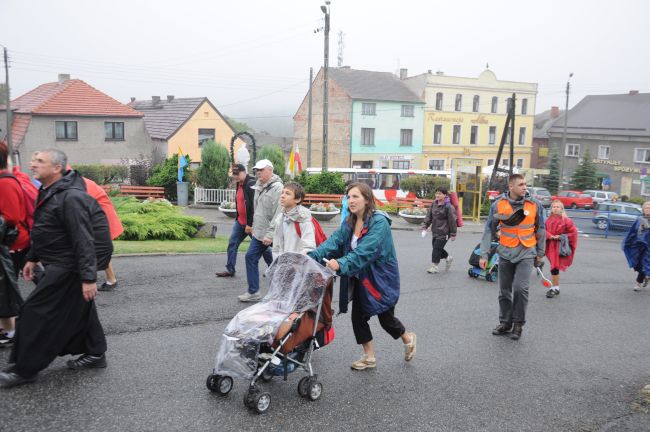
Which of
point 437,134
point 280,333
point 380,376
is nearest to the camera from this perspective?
point 280,333

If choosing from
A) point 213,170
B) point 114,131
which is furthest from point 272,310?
point 114,131

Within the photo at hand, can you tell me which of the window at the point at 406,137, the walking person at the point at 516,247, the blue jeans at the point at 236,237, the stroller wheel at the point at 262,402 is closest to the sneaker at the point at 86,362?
the stroller wheel at the point at 262,402

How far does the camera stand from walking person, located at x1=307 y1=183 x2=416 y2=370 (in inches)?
195

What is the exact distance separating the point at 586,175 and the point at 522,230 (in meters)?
52.6

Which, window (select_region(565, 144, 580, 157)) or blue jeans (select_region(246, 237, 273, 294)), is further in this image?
window (select_region(565, 144, 580, 157))

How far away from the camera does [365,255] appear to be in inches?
191

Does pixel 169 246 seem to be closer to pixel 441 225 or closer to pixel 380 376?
pixel 441 225

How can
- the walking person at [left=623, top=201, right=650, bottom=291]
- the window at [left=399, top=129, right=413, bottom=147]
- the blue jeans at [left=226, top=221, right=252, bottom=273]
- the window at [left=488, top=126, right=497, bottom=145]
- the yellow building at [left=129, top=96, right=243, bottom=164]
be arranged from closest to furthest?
the blue jeans at [left=226, top=221, right=252, bottom=273], the walking person at [left=623, top=201, right=650, bottom=291], the yellow building at [left=129, top=96, right=243, bottom=164], the window at [left=399, top=129, right=413, bottom=147], the window at [left=488, top=126, right=497, bottom=145]

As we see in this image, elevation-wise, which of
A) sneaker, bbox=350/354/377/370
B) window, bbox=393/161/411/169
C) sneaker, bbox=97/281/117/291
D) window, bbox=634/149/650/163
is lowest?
sneaker, bbox=350/354/377/370

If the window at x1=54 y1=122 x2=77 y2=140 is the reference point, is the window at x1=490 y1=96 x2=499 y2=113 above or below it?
above

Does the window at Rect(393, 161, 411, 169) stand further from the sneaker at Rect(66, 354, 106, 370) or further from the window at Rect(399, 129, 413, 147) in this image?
the sneaker at Rect(66, 354, 106, 370)

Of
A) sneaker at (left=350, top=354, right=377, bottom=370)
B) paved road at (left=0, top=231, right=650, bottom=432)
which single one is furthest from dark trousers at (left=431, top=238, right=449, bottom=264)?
sneaker at (left=350, top=354, right=377, bottom=370)

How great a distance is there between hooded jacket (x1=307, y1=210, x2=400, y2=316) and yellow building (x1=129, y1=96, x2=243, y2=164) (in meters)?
43.9

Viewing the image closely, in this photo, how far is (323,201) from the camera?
2772 cm
